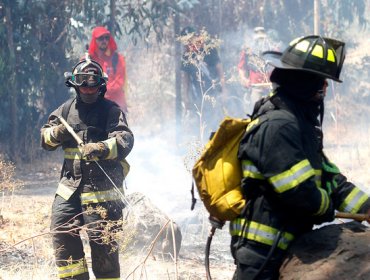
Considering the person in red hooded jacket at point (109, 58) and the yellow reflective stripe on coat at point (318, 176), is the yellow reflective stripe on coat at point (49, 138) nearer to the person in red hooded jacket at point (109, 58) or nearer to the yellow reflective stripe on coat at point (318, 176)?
the yellow reflective stripe on coat at point (318, 176)

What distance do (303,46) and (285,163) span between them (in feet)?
1.80

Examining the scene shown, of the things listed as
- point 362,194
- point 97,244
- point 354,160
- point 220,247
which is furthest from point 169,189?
point 362,194

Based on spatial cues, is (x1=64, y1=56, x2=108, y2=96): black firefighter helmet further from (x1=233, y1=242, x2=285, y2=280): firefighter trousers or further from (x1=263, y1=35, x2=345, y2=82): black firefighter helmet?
(x1=233, y1=242, x2=285, y2=280): firefighter trousers

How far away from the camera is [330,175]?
3398 mm

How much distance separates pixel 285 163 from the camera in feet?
9.88

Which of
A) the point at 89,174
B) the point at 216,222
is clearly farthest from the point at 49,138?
the point at 216,222

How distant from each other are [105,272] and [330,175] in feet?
8.36

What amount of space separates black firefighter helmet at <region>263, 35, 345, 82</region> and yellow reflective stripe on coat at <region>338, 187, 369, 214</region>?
63 centimetres

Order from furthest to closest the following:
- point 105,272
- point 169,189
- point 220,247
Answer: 1. point 169,189
2. point 220,247
3. point 105,272

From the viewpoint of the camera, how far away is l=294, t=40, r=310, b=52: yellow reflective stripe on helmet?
3.15m

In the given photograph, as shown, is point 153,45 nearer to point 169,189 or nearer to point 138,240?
point 169,189

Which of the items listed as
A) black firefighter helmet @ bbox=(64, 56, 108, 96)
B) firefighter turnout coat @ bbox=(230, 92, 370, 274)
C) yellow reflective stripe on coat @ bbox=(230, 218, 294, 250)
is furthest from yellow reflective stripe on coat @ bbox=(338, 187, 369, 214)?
black firefighter helmet @ bbox=(64, 56, 108, 96)

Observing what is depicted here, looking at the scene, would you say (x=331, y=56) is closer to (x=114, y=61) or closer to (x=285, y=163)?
(x=285, y=163)

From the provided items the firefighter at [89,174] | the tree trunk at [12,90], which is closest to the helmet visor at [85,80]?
the firefighter at [89,174]
